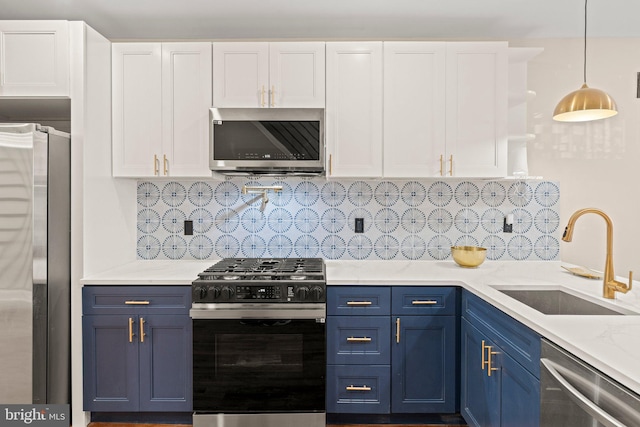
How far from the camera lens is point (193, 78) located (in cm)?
250

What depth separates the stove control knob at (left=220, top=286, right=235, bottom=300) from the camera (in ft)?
7.02

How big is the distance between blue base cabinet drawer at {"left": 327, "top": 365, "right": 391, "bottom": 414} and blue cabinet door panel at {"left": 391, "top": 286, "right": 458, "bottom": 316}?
1.17 ft

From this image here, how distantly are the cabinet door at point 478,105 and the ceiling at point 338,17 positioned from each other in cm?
29

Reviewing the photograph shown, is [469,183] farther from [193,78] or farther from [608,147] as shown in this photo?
[193,78]

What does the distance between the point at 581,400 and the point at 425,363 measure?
1141 mm

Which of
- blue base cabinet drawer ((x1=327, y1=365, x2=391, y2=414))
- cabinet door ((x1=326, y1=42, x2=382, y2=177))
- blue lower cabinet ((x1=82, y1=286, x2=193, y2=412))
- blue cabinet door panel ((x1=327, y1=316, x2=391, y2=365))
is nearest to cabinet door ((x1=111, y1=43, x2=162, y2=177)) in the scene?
blue lower cabinet ((x1=82, y1=286, x2=193, y2=412))

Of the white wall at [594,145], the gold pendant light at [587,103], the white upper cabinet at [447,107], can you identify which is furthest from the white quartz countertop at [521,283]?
the gold pendant light at [587,103]

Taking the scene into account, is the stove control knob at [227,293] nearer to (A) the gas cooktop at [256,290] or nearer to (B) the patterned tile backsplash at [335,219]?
(A) the gas cooktop at [256,290]

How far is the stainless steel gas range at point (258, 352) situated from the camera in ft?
7.04

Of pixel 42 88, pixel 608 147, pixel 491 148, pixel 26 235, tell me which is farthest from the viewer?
pixel 608 147

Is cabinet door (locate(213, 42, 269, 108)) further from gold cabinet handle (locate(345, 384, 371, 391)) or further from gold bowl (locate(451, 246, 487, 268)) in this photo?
gold cabinet handle (locate(345, 384, 371, 391))

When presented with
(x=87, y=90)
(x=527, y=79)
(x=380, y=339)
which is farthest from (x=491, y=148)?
(x=87, y=90)

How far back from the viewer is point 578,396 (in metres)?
1.15

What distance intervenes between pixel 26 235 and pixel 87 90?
880 millimetres
